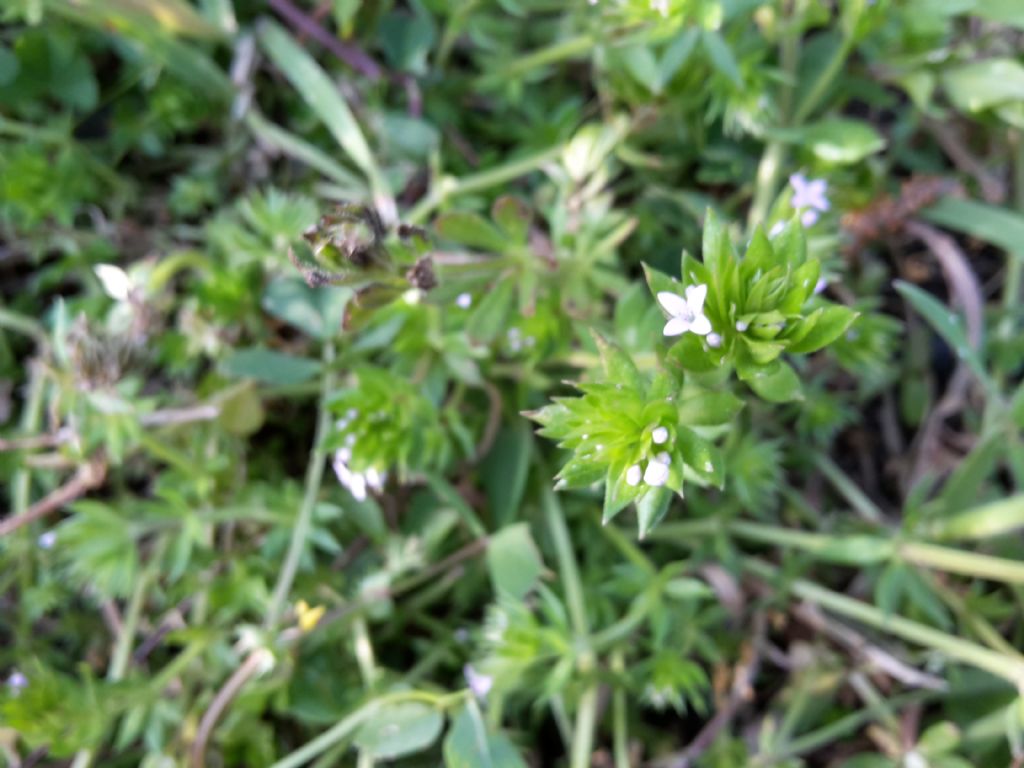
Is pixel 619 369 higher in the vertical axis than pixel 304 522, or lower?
higher

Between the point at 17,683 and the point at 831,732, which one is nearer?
the point at 17,683

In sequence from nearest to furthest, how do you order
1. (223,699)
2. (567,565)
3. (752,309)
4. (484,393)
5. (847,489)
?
(752,309)
(223,699)
(567,565)
(484,393)
(847,489)

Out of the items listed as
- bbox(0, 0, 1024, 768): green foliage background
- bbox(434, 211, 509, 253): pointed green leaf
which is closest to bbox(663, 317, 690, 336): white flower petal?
bbox(0, 0, 1024, 768): green foliage background

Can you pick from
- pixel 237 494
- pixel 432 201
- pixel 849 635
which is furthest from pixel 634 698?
pixel 432 201

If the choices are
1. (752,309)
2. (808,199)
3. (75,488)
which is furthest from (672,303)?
(75,488)

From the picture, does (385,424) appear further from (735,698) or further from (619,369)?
(735,698)

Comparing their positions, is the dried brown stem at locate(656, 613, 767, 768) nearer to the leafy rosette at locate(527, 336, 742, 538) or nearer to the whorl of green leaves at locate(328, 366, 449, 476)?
the whorl of green leaves at locate(328, 366, 449, 476)

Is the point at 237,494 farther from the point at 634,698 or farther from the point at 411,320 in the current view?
the point at 634,698
